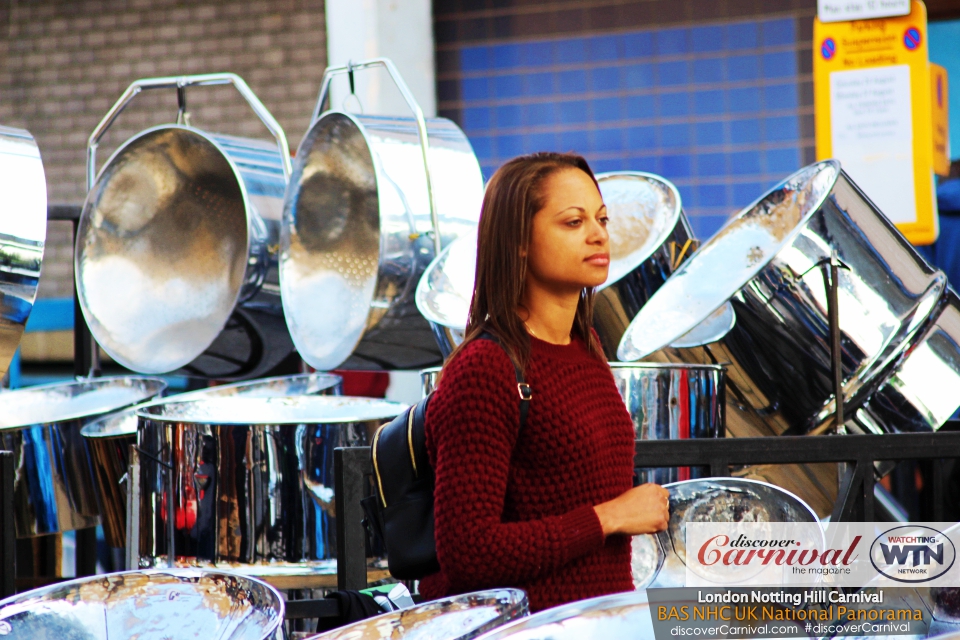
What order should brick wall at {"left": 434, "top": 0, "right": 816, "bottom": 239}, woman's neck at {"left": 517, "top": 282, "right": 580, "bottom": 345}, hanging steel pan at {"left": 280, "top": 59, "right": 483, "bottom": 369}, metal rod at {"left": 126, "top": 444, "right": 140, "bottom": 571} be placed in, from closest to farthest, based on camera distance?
woman's neck at {"left": 517, "top": 282, "right": 580, "bottom": 345} → metal rod at {"left": 126, "top": 444, "right": 140, "bottom": 571} → hanging steel pan at {"left": 280, "top": 59, "right": 483, "bottom": 369} → brick wall at {"left": 434, "top": 0, "right": 816, "bottom": 239}

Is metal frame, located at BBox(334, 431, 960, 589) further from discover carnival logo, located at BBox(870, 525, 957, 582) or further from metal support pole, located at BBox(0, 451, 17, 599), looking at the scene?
metal support pole, located at BBox(0, 451, 17, 599)

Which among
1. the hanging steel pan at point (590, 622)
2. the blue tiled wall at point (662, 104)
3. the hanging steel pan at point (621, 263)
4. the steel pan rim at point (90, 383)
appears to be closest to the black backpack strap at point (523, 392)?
the hanging steel pan at point (590, 622)

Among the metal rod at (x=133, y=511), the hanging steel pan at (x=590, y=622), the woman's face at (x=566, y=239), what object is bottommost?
the metal rod at (x=133, y=511)

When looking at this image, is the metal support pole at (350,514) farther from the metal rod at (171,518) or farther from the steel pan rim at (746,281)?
the steel pan rim at (746,281)

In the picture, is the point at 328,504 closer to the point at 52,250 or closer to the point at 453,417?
the point at 453,417

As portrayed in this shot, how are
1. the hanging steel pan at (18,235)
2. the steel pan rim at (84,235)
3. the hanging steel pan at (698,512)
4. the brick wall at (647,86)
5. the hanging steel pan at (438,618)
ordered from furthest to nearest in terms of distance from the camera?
1. the brick wall at (647,86)
2. the steel pan rim at (84,235)
3. the hanging steel pan at (18,235)
4. the hanging steel pan at (698,512)
5. the hanging steel pan at (438,618)

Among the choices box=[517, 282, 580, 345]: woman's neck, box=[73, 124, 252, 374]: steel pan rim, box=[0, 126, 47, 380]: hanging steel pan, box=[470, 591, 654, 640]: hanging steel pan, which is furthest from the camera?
box=[73, 124, 252, 374]: steel pan rim

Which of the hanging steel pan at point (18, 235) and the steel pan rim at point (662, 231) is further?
the steel pan rim at point (662, 231)

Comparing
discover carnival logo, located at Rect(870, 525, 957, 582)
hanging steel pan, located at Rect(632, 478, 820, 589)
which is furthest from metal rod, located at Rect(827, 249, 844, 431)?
discover carnival logo, located at Rect(870, 525, 957, 582)

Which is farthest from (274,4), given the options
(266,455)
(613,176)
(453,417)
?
(453,417)

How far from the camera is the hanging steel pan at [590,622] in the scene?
2.98 feet

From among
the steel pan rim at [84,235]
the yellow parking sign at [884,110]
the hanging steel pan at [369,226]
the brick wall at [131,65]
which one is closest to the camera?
the hanging steel pan at [369,226]

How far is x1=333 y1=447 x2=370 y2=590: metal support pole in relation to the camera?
1.65m

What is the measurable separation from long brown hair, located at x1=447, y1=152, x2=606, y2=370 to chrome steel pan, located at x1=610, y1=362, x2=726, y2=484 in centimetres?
69
